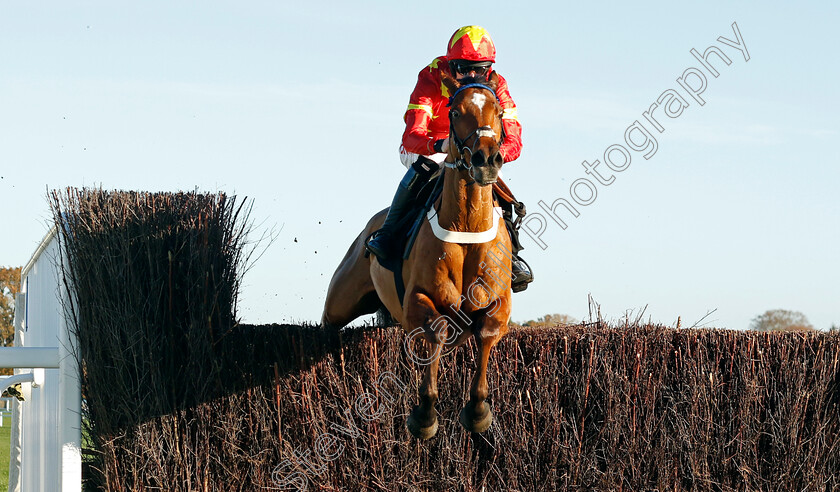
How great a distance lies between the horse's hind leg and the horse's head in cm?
245

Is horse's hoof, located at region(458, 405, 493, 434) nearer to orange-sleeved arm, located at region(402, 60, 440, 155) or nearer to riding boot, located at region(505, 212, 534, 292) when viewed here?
riding boot, located at region(505, 212, 534, 292)

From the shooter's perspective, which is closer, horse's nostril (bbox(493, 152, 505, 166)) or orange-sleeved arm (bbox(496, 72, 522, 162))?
horse's nostril (bbox(493, 152, 505, 166))

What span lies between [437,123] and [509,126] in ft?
2.50

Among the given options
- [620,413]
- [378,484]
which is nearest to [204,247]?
[378,484]

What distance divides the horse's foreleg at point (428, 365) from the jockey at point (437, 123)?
0.74 metres

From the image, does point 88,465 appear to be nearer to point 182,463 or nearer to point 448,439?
point 182,463

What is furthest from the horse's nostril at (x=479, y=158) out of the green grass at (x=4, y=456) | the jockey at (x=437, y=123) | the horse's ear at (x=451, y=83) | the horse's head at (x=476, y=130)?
the green grass at (x=4, y=456)

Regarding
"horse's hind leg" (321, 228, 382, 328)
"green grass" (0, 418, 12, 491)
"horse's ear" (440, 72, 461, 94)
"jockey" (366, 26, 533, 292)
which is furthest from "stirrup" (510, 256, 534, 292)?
"green grass" (0, 418, 12, 491)

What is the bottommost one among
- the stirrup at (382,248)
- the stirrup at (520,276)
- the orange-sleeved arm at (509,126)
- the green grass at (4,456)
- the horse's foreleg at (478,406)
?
the green grass at (4,456)

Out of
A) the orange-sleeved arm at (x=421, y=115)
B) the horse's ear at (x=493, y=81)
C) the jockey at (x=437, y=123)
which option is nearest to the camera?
the horse's ear at (x=493, y=81)

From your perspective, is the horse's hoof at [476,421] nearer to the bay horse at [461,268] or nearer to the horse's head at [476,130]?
the bay horse at [461,268]

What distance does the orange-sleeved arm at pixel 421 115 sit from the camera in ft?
18.1

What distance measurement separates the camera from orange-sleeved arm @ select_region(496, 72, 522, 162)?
207 inches

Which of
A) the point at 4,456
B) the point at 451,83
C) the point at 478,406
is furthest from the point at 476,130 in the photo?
the point at 4,456
